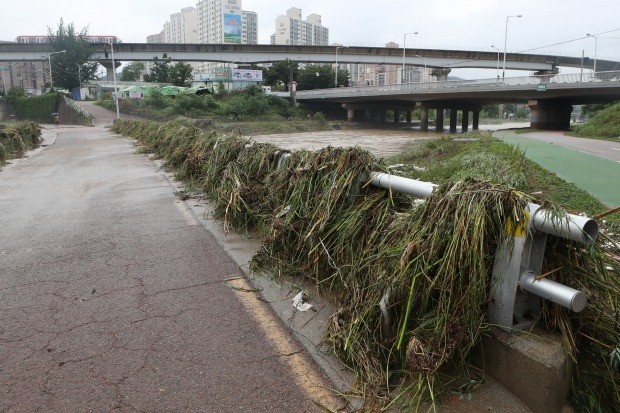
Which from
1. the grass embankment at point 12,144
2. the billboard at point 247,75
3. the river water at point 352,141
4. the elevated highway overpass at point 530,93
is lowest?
the river water at point 352,141

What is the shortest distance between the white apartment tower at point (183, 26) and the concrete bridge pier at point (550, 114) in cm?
14657

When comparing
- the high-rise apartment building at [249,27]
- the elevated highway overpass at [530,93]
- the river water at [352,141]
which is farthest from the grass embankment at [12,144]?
the high-rise apartment building at [249,27]

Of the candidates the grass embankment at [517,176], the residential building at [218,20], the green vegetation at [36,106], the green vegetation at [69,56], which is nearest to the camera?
the grass embankment at [517,176]

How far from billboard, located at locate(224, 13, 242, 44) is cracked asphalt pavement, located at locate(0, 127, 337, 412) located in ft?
429

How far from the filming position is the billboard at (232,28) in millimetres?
131000

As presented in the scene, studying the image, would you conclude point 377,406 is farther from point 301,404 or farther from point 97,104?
point 97,104

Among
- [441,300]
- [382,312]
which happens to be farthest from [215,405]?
[441,300]

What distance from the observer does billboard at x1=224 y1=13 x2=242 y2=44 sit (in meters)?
131

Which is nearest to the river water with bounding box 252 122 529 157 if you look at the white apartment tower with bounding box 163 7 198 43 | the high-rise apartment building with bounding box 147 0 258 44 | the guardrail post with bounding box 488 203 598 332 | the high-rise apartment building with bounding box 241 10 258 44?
the guardrail post with bounding box 488 203 598 332

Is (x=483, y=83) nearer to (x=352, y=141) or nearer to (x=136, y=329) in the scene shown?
(x=352, y=141)

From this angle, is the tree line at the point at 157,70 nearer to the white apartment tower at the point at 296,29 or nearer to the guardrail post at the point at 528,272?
the white apartment tower at the point at 296,29

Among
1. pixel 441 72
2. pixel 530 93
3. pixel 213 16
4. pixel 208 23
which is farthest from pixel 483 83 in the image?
pixel 208 23

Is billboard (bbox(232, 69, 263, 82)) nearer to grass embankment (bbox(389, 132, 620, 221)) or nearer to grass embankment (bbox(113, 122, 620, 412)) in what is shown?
grass embankment (bbox(389, 132, 620, 221))

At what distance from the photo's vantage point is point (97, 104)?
293 ft
